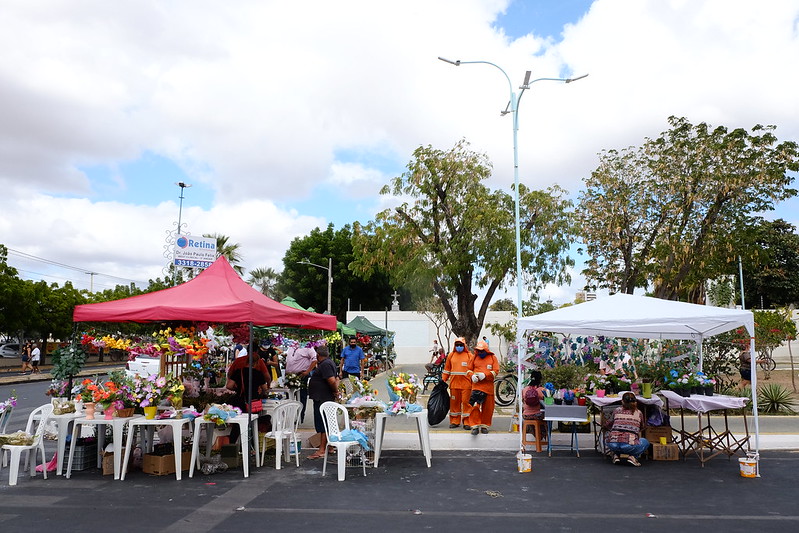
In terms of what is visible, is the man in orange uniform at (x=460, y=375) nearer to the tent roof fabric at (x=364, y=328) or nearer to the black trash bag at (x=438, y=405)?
the black trash bag at (x=438, y=405)

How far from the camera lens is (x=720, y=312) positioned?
888 cm

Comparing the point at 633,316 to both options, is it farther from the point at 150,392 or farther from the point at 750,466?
the point at 150,392

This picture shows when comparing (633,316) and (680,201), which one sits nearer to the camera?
(633,316)

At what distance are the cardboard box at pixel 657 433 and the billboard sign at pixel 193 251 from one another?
756 inches

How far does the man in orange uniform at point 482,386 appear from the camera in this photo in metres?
10.9

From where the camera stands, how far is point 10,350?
141 feet

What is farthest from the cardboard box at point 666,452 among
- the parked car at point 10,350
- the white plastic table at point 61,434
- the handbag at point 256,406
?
the parked car at point 10,350

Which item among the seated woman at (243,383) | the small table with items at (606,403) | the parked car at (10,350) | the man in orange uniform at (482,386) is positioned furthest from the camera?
the parked car at (10,350)

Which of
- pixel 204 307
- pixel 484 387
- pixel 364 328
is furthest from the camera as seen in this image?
pixel 364 328

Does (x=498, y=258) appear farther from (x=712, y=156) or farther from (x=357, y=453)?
(x=357, y=453)

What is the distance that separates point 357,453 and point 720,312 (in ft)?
18.3

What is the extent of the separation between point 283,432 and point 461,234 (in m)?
12.7

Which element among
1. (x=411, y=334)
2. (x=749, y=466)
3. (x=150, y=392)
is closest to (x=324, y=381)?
(x=150, y=392)

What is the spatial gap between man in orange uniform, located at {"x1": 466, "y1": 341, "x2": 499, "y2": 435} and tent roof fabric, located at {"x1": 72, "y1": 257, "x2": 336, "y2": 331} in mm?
3142
